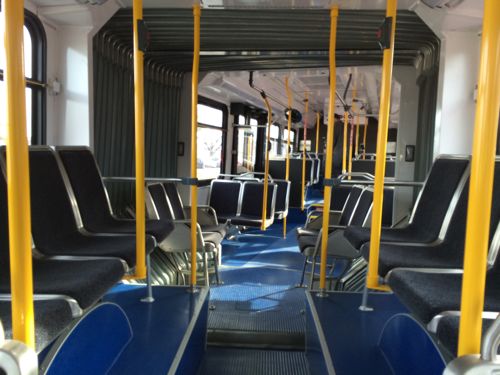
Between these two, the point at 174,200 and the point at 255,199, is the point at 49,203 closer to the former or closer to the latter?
the point at 174,200

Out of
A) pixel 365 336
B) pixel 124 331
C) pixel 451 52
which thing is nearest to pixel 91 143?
pixel 124 331

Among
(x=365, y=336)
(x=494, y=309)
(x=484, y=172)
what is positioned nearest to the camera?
(x=484, y=172)

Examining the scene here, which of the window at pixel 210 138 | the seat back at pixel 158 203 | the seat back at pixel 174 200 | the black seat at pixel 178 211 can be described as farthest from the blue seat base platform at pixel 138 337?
the window at pixel 210 138

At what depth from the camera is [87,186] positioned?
105 inches

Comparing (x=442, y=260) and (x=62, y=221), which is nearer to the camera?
(x=442, y=260)

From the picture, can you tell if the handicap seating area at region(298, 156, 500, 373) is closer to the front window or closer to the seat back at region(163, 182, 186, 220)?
the seat back at region(163, 182, 186, 220)

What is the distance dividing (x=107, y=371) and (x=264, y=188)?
386 cm

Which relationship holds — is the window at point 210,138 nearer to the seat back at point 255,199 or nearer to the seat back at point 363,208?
the seat back at point 255,199

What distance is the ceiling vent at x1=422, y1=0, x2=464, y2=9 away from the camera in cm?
294

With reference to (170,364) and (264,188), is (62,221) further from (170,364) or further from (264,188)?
(264,188)

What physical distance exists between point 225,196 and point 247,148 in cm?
409

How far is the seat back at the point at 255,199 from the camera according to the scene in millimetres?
5811

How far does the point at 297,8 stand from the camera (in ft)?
10.6

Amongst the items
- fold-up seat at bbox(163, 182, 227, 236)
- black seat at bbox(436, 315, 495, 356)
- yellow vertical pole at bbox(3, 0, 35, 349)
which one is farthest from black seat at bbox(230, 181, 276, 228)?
yellow vertical pole at bbox(3, 0, 35, 349)
